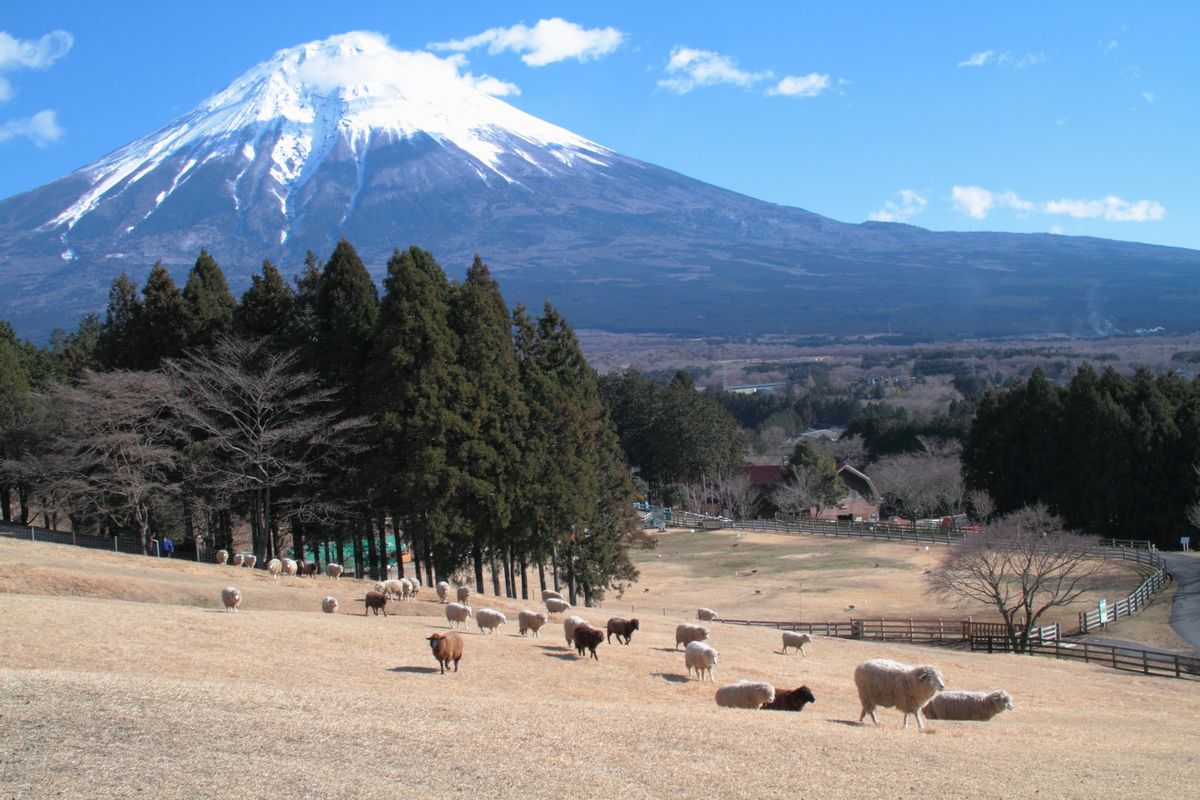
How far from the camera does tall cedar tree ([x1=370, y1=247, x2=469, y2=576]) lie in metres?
28.9

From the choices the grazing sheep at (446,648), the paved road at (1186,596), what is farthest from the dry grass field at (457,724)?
the paved road at (1186,596)

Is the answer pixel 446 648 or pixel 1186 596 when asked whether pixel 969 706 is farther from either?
pixel 1186 596

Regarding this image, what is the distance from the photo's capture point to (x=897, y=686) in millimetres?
14453

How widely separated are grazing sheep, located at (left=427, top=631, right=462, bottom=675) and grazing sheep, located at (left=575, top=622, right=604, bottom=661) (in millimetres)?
2901

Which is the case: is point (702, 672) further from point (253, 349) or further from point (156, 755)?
point (253, 349)

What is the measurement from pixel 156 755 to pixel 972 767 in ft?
26.8

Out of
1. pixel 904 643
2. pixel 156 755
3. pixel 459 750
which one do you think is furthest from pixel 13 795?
pixel 904 643

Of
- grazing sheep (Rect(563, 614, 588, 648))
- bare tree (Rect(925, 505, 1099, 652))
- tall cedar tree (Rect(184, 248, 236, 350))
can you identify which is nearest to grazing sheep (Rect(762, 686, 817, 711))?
grazing sheep (Rect(563, 614, 588, 648))

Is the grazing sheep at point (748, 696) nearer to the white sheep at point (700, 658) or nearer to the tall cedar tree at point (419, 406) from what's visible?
the white sheep at point (700, 658)

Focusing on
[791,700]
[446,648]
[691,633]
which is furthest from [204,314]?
[791,700]

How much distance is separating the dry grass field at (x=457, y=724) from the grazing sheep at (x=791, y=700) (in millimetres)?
353

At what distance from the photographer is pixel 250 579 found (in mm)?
26422

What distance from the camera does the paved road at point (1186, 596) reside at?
30094mm

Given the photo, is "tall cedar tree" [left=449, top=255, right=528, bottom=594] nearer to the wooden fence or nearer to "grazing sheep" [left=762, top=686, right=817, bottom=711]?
the wooden fence
